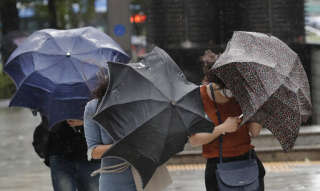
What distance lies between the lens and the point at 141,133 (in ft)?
12.3

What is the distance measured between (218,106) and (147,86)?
530mm

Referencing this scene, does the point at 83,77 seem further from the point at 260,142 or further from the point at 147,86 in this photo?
the point at 260,142

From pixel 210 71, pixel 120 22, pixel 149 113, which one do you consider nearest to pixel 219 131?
pixel 210 71

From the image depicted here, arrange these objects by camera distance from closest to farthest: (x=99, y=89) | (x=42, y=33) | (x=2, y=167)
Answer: (x=99, y=89)
(x=42, y=33)
(x=2, y=167)

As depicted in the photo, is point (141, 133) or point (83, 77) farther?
point (83, 77)

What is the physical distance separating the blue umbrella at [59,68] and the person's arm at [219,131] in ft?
4.10

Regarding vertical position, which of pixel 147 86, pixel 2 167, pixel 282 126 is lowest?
pixel 2 167

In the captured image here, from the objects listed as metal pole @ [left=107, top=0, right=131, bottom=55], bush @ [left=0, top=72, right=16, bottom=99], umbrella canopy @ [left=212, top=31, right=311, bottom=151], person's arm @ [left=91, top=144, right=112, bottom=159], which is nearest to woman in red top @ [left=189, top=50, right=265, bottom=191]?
umbrella canopy @ [left=212, top=31, right=311, bottom=151]

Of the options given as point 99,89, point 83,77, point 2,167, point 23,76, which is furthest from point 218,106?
point 2,167

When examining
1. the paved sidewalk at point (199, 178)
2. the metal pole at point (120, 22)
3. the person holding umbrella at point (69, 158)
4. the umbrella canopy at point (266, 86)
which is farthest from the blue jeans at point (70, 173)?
the metal pole at point (120, 22)

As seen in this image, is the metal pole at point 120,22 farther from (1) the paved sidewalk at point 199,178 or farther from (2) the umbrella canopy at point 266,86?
(2) the umbrella canopy at point 266,86

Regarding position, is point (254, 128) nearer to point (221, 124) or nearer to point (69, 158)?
point (221, 124)

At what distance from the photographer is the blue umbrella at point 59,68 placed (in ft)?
16.5

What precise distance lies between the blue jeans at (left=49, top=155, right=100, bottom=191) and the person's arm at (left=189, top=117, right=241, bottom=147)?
145 centimetres
